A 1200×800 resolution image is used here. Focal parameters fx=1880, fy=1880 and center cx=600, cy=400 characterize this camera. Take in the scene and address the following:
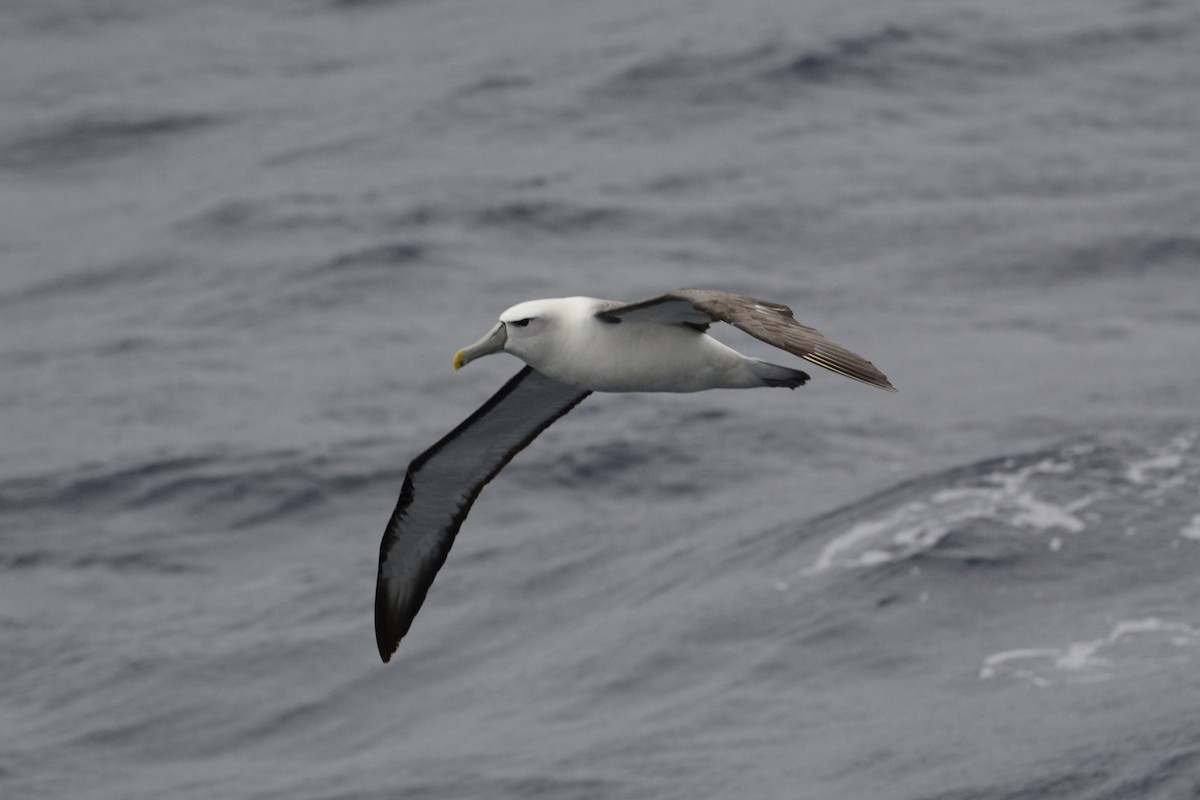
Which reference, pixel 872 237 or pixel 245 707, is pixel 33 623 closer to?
pixel 245 707

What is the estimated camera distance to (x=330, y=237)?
101 feet

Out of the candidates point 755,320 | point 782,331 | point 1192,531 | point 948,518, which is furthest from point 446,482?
point 1192,531

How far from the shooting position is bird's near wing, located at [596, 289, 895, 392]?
31.9 ft

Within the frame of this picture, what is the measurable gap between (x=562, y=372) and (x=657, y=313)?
28.9 inches

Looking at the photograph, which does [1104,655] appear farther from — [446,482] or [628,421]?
[628,421]

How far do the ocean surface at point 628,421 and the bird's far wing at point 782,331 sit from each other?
7.27m

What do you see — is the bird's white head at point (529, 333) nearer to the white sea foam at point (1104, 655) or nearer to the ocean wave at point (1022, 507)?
the white sea foam at point (1104, 655)

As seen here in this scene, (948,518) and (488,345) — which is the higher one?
(488,345)

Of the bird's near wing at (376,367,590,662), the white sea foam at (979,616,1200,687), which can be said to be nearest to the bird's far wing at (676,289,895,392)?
the bird's near wing at (376,367,590,662)

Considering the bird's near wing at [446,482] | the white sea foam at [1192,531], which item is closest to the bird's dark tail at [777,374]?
the bird's near wing at [446,482]

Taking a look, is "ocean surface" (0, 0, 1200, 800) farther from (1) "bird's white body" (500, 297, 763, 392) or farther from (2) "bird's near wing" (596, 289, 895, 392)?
(2) "bird's near wing" (596, 289, 895, 392)

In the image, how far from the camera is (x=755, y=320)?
10.2 m

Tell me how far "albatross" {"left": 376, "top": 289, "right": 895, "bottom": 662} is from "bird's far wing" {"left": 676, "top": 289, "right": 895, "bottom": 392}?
10mm

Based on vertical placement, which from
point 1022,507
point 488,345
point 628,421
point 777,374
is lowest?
point 628,421
